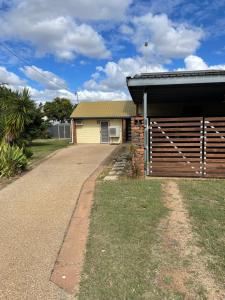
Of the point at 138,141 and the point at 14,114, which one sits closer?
the point at 138,141

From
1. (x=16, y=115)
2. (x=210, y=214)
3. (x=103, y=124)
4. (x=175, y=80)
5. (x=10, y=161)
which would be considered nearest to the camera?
(x=210, y=214)

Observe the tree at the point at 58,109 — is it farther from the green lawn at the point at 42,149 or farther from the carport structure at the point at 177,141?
the carport structure at the point at 177,141

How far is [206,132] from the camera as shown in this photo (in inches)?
325

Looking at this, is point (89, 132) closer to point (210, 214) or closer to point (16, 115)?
point (16, 115)

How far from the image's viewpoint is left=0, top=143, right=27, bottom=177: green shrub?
9.29 meters

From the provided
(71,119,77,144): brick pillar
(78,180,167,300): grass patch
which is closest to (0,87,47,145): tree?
(78,180,167,300): grass patch

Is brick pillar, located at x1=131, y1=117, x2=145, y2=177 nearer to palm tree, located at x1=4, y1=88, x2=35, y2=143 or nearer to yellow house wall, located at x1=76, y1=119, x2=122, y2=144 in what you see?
palm tree, located at x1=4, y1=88, x2=35, y2=143

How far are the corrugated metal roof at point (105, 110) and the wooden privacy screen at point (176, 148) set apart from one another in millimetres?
13921

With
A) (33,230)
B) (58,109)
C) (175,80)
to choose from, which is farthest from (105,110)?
(58,109)

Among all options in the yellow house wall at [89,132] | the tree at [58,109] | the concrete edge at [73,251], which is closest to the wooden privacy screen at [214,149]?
the concrete edge at [73,251]

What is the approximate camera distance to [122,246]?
3.97m

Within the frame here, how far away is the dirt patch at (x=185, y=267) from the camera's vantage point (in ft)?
9.82

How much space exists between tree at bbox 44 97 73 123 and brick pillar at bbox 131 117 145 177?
3468 centimetres

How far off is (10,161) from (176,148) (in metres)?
5.07
